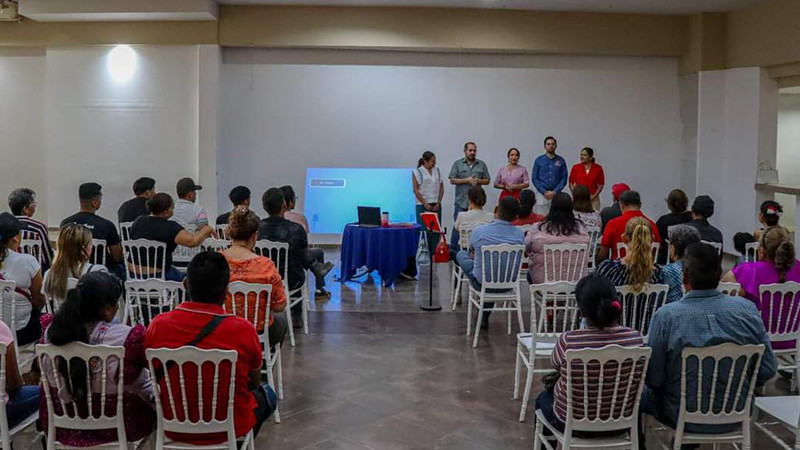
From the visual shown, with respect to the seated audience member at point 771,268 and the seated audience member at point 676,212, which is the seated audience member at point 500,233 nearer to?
the seated audience member at point 676,212

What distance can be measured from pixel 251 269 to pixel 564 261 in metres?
2.68

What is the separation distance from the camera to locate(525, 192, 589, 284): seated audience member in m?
6.07

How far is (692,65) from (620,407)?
29.0ft

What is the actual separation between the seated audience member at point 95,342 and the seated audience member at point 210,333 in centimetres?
12

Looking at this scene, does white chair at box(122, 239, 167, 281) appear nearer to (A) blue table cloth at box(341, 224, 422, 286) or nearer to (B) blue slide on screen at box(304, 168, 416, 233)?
(A) blue table cloth at box(341, 224, 422, 286)

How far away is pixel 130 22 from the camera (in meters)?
10.6

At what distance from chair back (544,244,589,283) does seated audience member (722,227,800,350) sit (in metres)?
1.60

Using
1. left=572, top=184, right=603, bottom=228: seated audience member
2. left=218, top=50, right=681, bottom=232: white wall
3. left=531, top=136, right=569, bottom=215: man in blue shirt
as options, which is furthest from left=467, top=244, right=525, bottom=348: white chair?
left=218, top=50, right=681, bottom=232: white wall

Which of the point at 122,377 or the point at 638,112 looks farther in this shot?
the point at 638,112

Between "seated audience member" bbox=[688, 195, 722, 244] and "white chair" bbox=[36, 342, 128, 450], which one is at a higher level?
"seated audience member" bbox=[688, 195, 722, 244]

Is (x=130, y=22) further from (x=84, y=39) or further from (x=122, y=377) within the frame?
(x=122, y=377)

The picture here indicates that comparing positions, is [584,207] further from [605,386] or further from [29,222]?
[29,222]


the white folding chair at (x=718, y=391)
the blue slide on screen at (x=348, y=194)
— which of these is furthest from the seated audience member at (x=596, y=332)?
the blue slide on screen at (x=348, y=194)

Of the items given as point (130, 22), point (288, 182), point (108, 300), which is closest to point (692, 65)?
point (288, 182)
